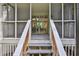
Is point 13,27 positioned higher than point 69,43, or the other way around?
point 13,27

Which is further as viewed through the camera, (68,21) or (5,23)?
(68,21)

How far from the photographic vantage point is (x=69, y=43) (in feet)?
8.34

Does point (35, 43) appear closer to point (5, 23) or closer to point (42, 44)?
point (42, 44)

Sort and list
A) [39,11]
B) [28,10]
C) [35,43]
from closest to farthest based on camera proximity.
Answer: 1. [39,11]
2. [28,10]
3. [35,43]

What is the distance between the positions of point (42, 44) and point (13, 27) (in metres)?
0.57

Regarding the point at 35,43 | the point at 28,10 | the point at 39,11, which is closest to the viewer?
the point at 39,11

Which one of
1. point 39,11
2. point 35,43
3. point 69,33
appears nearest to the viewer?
point 39,11

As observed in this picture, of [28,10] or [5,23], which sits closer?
[28,10]

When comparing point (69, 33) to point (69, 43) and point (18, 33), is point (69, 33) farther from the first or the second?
point (18, 33)

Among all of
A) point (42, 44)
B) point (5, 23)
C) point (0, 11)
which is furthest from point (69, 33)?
point (0, 11)

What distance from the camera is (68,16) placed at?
2475 millimetres

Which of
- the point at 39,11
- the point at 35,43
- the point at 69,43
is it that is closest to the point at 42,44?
the point at 35,43

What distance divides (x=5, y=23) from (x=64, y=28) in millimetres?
866

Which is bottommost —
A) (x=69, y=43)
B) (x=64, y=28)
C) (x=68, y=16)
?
(x=69, y=43)
